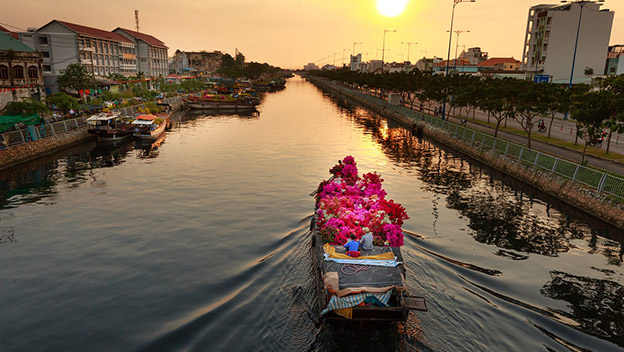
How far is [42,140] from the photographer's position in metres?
44.9

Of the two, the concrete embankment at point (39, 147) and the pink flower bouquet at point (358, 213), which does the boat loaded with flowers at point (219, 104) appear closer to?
the concrete embankment at point (39, 147)

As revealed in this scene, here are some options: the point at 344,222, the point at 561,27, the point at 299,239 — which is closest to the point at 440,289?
the point at 344,222

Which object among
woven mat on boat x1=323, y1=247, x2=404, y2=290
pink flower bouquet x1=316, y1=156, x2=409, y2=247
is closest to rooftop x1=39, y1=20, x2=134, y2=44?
pink flower bouquet x1=316, y1=156, x2=409, y2=247

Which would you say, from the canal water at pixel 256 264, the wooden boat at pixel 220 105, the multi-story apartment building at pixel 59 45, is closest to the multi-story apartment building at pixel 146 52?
the multi-story apartment building at pixel 59 45

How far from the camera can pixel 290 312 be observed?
15938mm

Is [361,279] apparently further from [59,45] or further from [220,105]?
[59,45]

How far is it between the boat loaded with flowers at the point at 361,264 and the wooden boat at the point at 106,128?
45416 mm

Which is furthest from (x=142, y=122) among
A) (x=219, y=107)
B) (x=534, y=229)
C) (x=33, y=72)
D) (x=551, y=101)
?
(x=551, y=101)

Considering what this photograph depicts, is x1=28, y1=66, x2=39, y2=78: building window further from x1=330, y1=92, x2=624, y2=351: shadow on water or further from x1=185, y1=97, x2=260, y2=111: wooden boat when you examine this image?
x1=330, y1=92, x2=624, y2=351: shadow on water

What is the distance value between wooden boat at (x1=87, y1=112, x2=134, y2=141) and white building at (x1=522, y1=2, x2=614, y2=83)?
125 meters

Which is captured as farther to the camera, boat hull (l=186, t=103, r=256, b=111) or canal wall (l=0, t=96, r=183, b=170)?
boat hull (l=186, t=103, r=256, b=111)

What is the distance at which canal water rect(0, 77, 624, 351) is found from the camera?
14.6m

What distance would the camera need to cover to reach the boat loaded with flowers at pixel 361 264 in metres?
13.9

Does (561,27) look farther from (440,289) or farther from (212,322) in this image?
(212,322)
